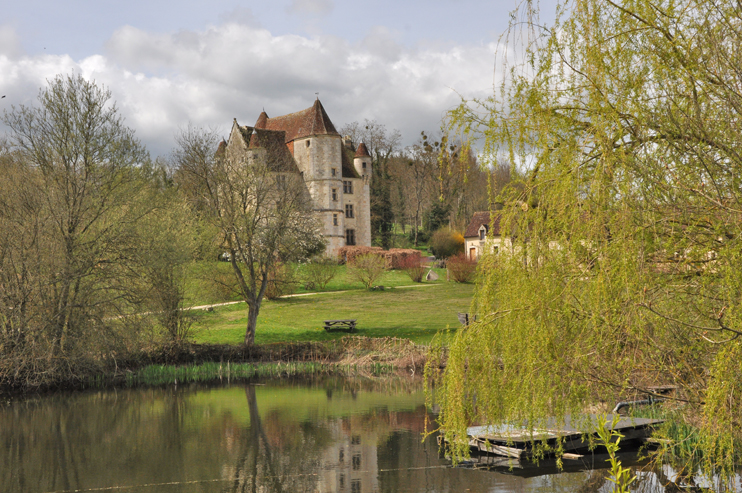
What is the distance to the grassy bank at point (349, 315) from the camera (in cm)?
2597

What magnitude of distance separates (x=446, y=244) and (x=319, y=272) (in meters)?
17.8

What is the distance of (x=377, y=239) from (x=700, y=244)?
2049 inches

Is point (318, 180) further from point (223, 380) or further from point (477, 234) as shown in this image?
point (223, 380)

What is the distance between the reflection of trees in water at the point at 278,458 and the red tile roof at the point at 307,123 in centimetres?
3596

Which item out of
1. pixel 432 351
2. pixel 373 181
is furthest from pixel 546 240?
pixel 373 181

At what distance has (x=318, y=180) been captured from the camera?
49.4 metres

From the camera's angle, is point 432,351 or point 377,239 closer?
point 432,351

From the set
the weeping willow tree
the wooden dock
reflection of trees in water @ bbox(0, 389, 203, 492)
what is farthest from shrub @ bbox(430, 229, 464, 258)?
the weeping willow tree

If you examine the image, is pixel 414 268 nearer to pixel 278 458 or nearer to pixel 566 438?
pixel 278 458

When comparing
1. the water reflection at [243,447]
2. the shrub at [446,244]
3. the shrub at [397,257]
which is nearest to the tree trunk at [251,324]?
the water reflection at [243,447]

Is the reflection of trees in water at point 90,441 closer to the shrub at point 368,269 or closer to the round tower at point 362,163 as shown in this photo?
the shrub at point 368,269

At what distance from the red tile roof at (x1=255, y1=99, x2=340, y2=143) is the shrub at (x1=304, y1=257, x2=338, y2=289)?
1507cm

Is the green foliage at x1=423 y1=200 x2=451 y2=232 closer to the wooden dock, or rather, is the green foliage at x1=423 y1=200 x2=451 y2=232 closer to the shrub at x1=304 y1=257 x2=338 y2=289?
the shrub at x1=304 y1=257 x2=338 y2=289

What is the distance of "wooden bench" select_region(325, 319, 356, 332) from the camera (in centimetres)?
2627
